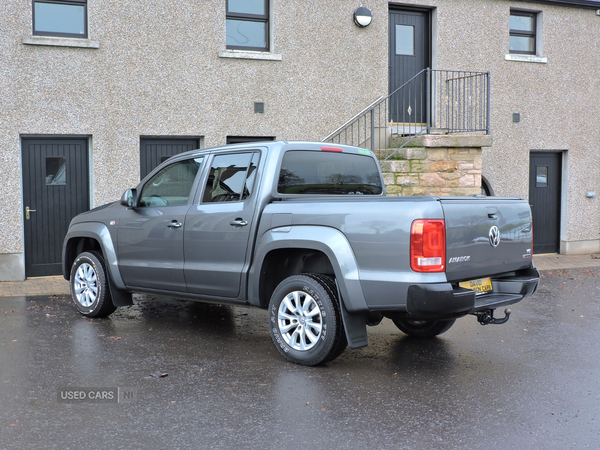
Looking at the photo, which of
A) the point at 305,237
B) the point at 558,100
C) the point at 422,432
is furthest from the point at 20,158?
the point at 558,100

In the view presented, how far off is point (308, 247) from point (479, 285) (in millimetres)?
1368

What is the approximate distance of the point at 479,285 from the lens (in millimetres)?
5312

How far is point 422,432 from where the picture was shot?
3.98 meters

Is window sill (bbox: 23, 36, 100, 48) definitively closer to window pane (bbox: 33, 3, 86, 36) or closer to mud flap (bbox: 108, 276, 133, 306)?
window pane (bbox: 33, 3, 86, 36)

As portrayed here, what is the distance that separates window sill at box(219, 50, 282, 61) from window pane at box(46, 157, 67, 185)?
10.2 ft

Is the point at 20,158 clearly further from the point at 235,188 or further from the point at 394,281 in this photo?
the point at 394,281

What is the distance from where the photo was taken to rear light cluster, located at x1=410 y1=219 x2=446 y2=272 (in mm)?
4809

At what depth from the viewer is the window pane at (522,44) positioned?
13.8 metres

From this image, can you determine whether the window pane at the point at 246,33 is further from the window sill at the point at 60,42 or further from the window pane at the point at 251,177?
the window pane at the point at 251,177

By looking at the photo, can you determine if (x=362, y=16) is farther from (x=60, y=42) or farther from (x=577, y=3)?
(x=60, y=42)

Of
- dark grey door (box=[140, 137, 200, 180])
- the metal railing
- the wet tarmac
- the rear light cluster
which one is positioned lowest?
the wet tarmac

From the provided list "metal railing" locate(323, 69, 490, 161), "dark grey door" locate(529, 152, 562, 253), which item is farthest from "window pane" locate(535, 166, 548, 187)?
"metal railing" locate(323, 69, 490, 161)

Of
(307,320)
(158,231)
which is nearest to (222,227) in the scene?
(158,231)

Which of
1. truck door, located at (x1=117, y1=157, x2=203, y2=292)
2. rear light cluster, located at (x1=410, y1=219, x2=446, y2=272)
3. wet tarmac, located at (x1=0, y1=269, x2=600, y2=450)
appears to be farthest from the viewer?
truck door, located at (x1=117, y1=157, x2=203, y2=292)
